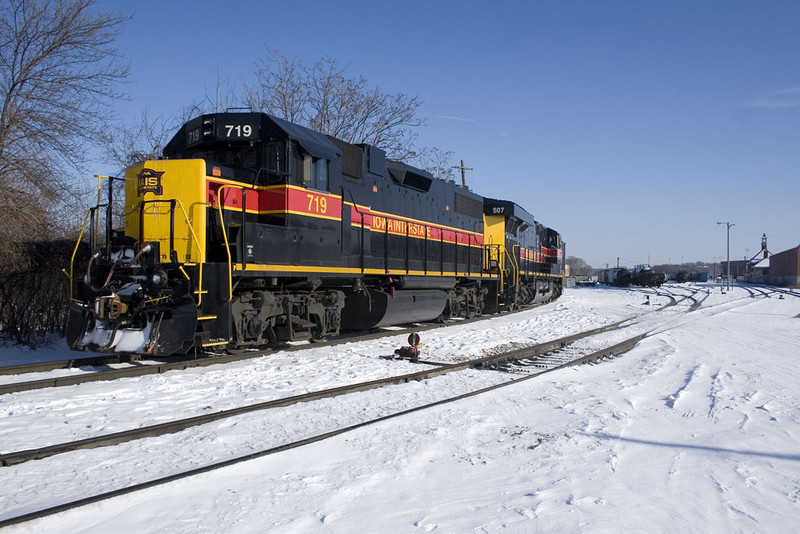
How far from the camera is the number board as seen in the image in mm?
8812

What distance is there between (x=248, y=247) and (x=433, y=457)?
15.5ft

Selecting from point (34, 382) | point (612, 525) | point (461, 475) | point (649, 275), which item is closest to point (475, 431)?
point (461, 475)

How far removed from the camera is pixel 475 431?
5.18 m

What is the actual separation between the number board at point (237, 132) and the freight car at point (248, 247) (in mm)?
22

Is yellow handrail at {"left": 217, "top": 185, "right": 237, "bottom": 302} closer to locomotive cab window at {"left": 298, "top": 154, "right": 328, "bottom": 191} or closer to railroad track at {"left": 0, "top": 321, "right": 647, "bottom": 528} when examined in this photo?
locomotive cab window at {"left": 298, "top": 154, "right": 328, "bottom": 191}

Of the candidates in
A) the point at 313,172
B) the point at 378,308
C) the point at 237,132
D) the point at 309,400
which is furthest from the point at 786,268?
the point at 309,400

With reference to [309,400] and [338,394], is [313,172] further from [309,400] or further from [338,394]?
[309,400]

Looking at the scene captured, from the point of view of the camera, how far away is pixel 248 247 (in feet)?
26.6

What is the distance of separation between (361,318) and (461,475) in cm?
808

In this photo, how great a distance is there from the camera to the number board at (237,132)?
881 cm

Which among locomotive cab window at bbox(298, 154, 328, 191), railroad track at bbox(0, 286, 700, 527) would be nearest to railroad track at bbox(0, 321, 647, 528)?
railroad track at bbox(0, 286, 700, 527)

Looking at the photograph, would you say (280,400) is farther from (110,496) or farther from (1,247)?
(1,247)

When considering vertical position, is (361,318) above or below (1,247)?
below

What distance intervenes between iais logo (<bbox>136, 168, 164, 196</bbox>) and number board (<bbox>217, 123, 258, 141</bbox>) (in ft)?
3.78
